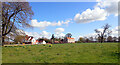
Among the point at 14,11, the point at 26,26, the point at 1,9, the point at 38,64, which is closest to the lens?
the point at 38,64

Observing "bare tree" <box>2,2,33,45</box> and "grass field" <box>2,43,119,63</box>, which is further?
"bare tree" <box>2,2,33,45</box>

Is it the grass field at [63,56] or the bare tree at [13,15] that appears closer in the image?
the grass field at [63,56]

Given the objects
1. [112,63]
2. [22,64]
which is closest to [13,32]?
[22,64]

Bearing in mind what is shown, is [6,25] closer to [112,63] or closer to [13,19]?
[13,19]

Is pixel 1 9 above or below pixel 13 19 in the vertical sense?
above

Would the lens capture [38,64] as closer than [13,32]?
Yes

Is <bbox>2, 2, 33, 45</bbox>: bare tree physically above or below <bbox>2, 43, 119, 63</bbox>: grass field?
above

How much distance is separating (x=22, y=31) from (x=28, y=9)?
5.47 metres

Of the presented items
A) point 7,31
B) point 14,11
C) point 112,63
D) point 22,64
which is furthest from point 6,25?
point 112,63

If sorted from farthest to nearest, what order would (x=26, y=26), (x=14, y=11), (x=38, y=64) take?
(x=26, y=26), (x=14, y=11), (x=38, y=64)

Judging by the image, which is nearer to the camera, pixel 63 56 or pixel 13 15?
pixel 63 56

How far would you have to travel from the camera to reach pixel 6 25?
22469 millimetres

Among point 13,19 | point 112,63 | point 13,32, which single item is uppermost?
point 13,19

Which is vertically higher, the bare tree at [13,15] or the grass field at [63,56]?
the bare tree at [13,15]
